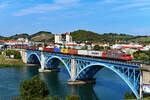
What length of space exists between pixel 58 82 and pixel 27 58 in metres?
51.2

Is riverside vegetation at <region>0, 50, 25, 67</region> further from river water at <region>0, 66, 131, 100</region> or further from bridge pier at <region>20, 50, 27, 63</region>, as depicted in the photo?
river water at <region>0, 66, 131, 100</region>

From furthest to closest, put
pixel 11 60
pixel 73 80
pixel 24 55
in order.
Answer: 1. pixel 24 55
2. pixel 11 60
3. pixel 73 80

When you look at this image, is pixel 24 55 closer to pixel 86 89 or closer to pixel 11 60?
pixel 11 60

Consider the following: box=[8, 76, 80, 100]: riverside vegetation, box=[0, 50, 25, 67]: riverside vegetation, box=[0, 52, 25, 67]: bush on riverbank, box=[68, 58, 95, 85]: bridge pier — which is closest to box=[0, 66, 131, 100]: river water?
box=[68, 58, 95, 85]: bridge pier

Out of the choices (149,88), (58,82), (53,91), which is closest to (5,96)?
(53,91)

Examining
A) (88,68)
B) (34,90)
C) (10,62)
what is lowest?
(34,90)

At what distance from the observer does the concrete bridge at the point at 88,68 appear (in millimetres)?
42778

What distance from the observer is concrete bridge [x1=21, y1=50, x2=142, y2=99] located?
42.8m

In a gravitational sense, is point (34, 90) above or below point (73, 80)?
above

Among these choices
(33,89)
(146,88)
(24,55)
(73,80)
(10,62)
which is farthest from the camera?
(24,55)

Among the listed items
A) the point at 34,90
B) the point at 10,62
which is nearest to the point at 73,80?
the point at 34,90

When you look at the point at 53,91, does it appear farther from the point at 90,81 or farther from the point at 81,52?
the point at 81,52

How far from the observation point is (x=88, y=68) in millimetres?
62312

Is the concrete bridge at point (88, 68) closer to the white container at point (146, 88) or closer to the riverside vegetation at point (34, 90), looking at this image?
the white container at point (146, 88)
